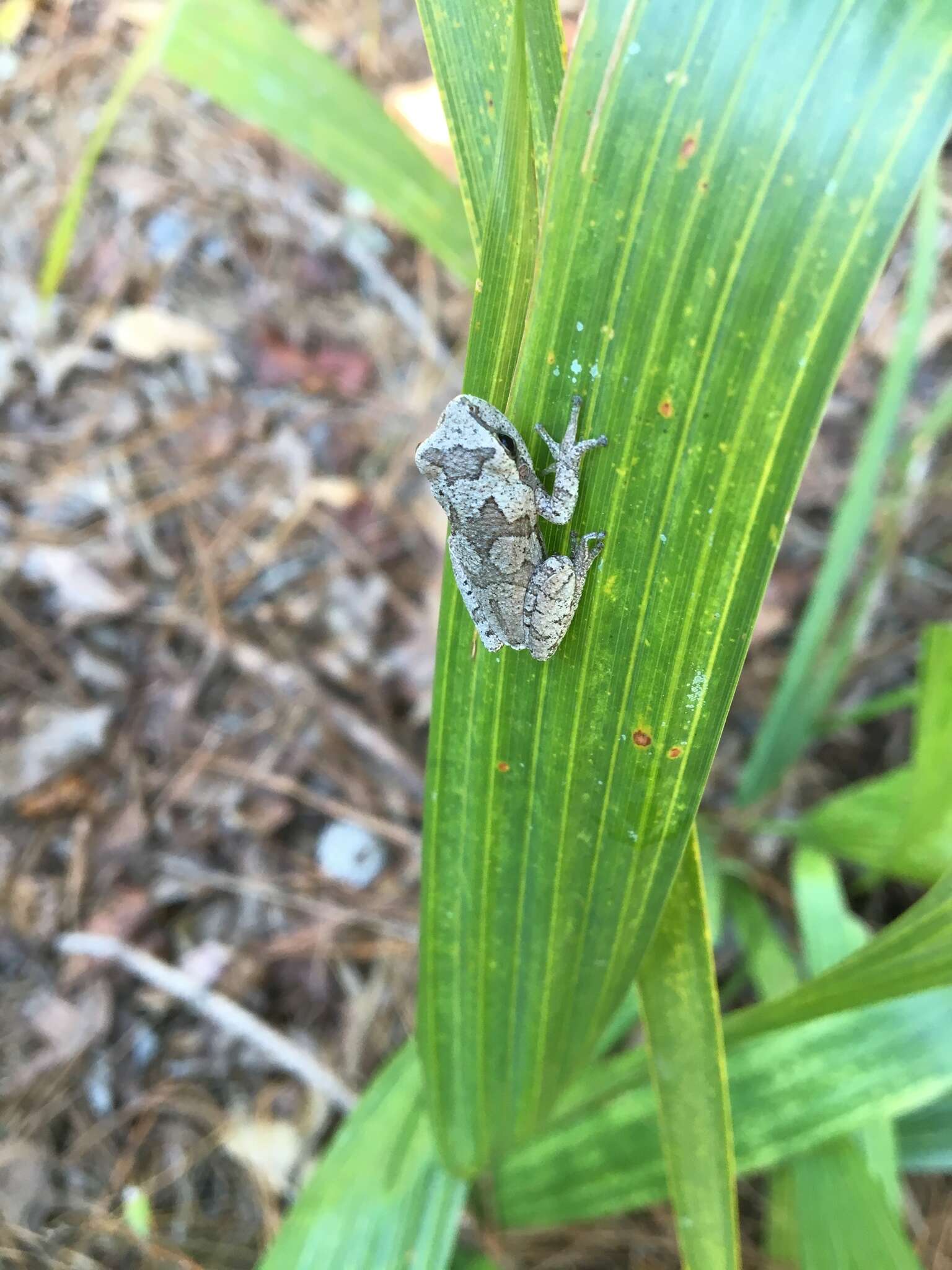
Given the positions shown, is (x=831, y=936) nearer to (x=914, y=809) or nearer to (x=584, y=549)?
(x=914, y=809)

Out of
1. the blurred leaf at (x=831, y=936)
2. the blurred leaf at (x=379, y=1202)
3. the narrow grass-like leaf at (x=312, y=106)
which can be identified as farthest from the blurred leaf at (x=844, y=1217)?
the narrow grass-like leaf at (x=312, y=106)

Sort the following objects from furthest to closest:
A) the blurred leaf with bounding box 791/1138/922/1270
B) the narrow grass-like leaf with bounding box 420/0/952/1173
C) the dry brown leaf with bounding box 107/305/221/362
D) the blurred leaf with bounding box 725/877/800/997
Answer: the dry brown leaf with bounding box 107/305/221/362, the blurred leaf with bounding box 725/877/800/997, the blurred leaf with bounding box 791/1138/922/1270, the narrow grass-like leaf with bounding box 420/0/952/1173

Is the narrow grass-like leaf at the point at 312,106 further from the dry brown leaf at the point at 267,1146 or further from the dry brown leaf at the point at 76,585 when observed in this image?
the dry brown leaf at the point at 267,1146

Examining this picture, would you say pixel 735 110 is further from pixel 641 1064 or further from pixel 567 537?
pixel 641 1064

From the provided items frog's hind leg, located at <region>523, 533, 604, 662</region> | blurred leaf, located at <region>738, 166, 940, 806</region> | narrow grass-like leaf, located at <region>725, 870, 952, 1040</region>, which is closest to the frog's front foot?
frog's hind leg, located at <region>523, 533, 604, 662</region>

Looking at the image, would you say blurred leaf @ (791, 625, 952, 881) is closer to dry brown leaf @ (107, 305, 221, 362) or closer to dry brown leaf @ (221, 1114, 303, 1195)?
dry brown leaf @ (221, 1114, 303, 1195)

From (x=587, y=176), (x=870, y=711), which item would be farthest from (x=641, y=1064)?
(x=587, y=176)
